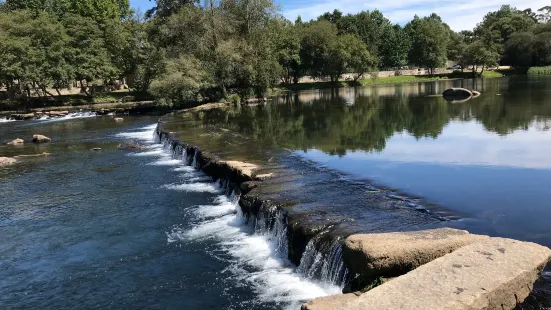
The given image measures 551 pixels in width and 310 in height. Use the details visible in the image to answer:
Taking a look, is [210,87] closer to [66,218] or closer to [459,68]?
[66,218]

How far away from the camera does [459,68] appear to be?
110 m

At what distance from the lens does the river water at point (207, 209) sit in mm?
9844

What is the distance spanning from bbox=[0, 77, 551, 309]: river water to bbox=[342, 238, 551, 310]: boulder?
3.05 ft

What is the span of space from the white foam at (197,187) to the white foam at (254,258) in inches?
73.0

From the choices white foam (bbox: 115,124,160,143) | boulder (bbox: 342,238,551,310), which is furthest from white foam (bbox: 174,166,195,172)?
boulder (bbox: 342,238,551,310)

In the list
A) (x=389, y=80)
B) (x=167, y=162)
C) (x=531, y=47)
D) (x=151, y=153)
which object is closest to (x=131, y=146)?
(x=151, y=153)

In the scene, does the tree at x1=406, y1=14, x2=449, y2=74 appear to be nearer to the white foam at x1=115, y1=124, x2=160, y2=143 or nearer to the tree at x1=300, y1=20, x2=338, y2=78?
the tree at x1=300, y1=20, x2=338, y2=78

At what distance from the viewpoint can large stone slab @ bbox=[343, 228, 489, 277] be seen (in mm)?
7387

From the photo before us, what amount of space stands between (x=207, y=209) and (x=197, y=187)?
2998mm

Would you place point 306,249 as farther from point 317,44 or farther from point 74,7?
point 74,7

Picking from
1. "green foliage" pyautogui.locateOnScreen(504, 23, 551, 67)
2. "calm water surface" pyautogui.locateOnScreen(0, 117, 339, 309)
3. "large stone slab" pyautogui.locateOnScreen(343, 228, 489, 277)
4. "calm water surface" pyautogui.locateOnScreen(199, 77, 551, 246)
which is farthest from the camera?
"green foliage" pyautogui.locateOnScreen(504, 23, 551, 67)

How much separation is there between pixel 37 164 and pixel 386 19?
115857mm

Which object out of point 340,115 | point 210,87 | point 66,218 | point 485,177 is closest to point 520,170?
point 485,177

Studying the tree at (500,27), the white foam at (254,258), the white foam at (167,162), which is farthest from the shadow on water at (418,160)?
the tree at (500,27)
